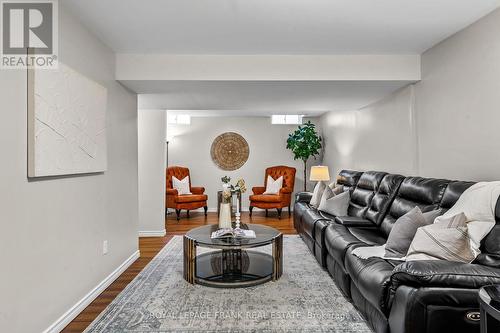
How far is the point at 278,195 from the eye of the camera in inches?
268

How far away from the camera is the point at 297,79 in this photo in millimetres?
3504

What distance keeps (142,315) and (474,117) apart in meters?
3.14

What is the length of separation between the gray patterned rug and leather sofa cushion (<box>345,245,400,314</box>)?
0.39m

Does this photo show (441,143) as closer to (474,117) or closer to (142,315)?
→ (474,117)

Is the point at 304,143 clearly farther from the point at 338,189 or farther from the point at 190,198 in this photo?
the point at 190,198

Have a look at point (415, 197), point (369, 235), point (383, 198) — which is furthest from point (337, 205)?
point (415, 197)

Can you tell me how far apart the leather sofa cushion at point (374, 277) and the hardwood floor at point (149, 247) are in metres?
1.97

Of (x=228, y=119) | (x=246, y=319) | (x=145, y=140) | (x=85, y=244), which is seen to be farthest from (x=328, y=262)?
(x=228, y=119)

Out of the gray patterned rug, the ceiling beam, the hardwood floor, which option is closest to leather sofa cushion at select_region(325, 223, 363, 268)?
the gray patterned rug

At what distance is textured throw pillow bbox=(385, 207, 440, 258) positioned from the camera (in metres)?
2.37

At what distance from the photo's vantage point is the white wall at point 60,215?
5.92 ft

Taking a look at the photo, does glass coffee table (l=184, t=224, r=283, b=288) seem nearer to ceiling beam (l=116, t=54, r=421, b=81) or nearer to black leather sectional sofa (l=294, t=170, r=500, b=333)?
black leather sectional sofa (l=294, t=170, r=500, b=333)

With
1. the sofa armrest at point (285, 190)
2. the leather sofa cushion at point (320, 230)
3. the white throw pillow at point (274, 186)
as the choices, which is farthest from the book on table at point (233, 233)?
the white throw pillow at point (274, 186)

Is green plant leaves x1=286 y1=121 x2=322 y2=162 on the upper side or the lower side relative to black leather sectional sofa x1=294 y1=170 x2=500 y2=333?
upper
